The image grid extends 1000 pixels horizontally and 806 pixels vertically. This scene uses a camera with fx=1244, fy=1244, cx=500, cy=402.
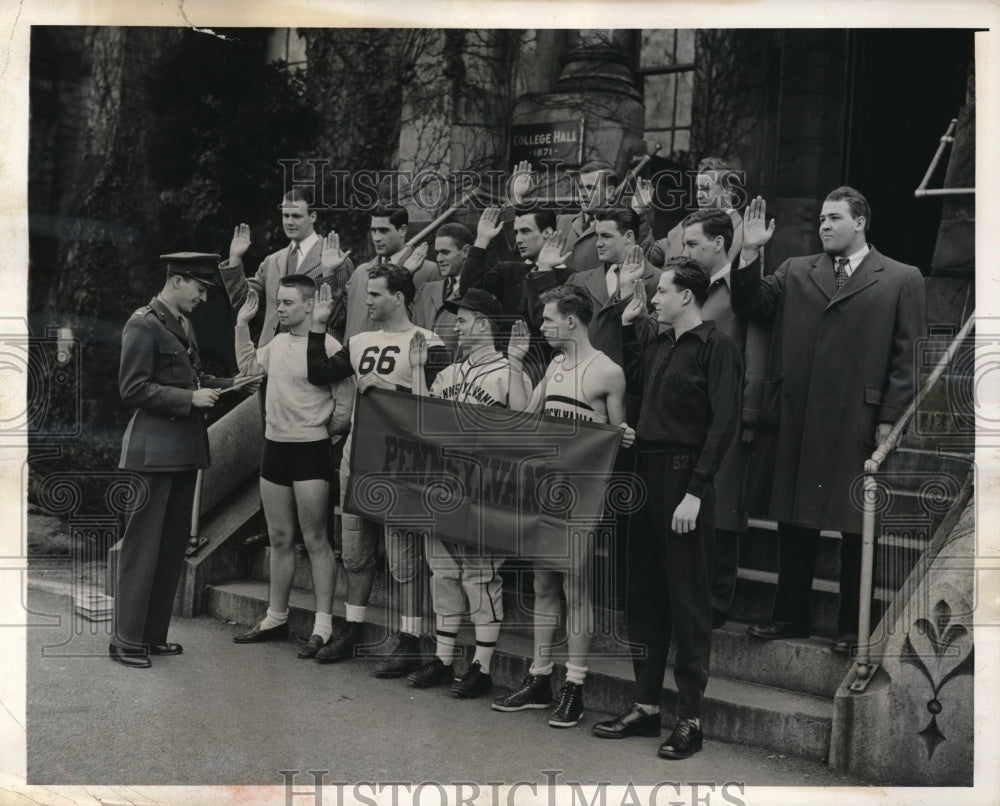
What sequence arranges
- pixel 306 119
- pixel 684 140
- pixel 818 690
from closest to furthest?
1. pixel 818 690
2. pixel 306 119
3. pixel 684 140

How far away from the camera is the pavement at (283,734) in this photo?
17.3 ft

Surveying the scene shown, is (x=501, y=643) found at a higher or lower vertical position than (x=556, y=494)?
lower

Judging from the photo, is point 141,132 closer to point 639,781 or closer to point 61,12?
point 61,12

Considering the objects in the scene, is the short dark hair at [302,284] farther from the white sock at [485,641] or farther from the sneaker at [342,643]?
the white sock at [485,641]

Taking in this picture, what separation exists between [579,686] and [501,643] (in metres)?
0.68

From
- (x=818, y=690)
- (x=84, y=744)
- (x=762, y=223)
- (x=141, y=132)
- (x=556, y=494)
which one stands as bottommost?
(x=84, y=744)

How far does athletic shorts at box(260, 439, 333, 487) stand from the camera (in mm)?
6609

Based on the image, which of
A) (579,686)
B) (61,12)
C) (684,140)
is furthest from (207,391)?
(684,140)

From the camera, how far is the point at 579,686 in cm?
575

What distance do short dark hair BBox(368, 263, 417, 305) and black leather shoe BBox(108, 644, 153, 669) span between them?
2287 mm

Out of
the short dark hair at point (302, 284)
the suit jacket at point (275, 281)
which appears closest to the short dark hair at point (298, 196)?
the suit jacket at point (275, 281)

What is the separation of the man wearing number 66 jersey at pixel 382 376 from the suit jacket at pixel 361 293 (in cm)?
41

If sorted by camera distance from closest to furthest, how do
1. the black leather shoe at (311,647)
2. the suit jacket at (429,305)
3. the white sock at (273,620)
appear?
the black leather shoe at (311,647)
the white sock at (273,620)
the suit jacket at (429,305)

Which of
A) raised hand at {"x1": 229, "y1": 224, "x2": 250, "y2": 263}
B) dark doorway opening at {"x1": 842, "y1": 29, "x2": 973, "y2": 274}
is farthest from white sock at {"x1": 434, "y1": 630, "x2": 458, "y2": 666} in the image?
dark doorway opening at {"x1": 842, "y1": 29, "x2": 973, "y2": 274}
